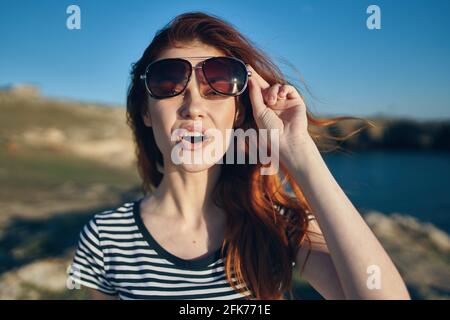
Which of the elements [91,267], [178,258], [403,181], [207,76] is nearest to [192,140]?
[207,76]

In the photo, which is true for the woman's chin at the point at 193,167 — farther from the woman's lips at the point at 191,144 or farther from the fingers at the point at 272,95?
the fingers at the point at 272,95

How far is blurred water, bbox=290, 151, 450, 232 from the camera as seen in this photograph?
10470mm

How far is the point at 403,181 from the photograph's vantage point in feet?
52.2

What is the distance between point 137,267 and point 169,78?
0.88m

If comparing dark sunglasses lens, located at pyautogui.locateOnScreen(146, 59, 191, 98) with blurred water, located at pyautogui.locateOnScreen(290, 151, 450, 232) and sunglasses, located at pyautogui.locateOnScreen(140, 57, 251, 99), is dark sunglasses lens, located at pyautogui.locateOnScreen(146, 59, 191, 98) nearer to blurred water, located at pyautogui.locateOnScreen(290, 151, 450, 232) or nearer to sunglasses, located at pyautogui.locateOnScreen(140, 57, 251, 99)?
sunglasses, located at pyautogui.locateOnScreen(140, 57, 251, 99)

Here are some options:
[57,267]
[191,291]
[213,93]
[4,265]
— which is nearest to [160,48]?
[213,93]

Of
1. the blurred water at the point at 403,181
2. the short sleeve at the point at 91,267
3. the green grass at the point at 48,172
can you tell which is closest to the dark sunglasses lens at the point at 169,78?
the short sleeve at the point at 91,267

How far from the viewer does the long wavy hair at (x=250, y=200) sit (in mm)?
1959

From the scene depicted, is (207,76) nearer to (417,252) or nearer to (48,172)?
(417,252)

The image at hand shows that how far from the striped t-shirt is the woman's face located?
1.32 feet
